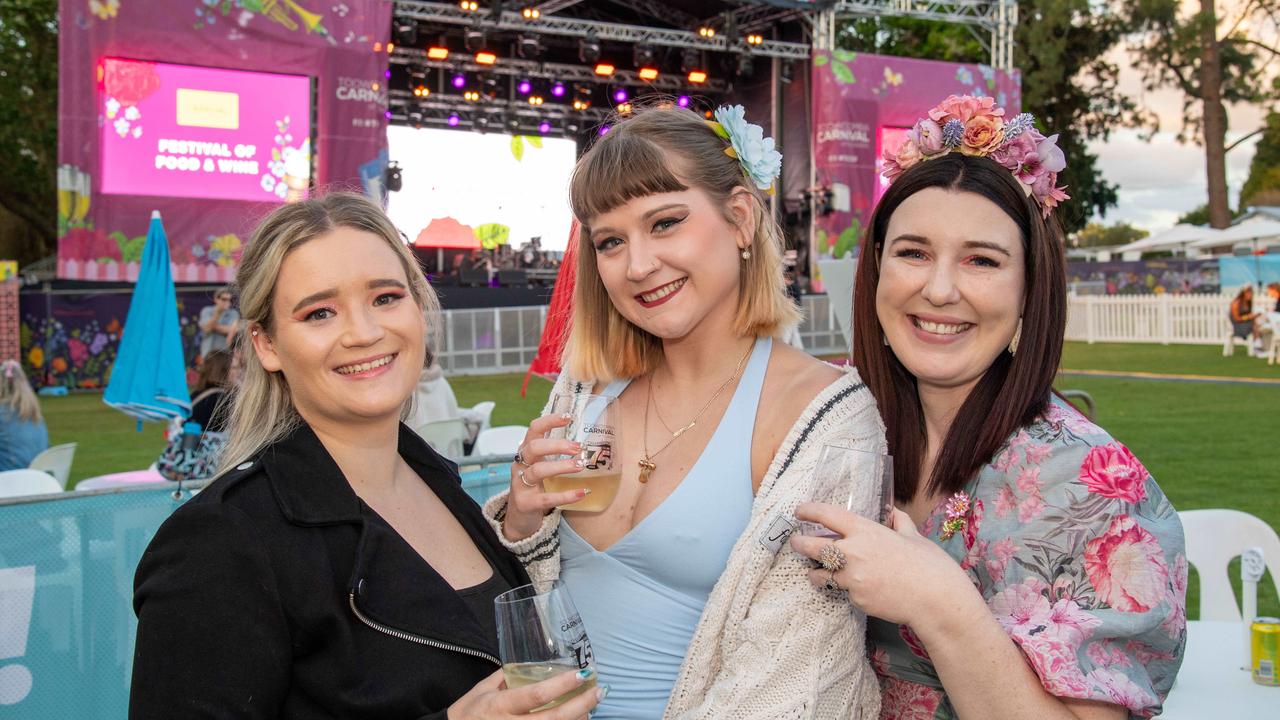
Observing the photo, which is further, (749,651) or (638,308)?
(638,308)

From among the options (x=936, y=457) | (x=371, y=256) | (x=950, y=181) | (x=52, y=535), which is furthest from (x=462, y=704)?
(x=52, y=535)

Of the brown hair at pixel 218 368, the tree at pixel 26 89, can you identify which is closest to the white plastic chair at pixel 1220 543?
the brown hair at pixel 218 368

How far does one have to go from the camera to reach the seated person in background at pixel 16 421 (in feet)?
21.4

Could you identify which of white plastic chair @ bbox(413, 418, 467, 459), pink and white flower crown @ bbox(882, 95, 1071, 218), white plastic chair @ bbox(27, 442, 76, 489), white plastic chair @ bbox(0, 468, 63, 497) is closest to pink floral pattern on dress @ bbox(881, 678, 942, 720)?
pink and white flower crown @ bbox(882, 95, 1071, 218)

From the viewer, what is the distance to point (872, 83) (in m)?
A: 20.3

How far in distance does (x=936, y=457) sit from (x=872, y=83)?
1975 cm

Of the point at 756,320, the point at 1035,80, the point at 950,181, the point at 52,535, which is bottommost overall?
the point at 52,535

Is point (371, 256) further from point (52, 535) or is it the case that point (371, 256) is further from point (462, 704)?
point (52, 535)

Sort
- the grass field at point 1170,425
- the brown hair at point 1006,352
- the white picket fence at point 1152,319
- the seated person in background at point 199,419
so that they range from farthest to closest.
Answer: the white picket fence at point 1152,319 → the grass field at point 1170,425 → the seated person in background at point 199,419 → the brown hair at point 1006,352

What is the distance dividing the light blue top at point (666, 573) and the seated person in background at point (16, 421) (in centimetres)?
597

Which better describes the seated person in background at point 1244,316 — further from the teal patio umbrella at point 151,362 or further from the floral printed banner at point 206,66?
the teal patio umbrella at point 151,362

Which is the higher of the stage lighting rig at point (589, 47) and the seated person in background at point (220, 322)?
the stage lighting rig at point (589, 47)

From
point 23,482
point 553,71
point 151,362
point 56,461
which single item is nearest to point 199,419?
point 151,362

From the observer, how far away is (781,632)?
165 centimetres
